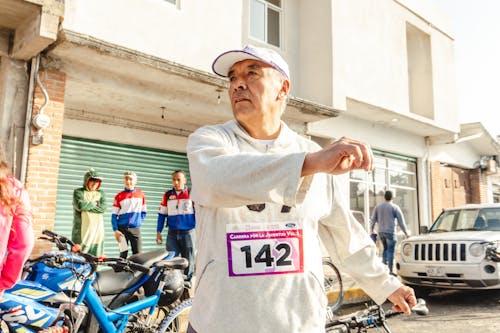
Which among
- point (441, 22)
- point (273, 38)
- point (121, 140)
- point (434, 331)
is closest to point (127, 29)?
point (121, 140)

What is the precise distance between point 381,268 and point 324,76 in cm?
965

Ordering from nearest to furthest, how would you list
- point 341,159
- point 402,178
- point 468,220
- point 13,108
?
1. point 341,159
2. point 13,108
3. point 468,220
4. point 402,178

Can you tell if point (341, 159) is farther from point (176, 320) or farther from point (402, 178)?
point (402, 178)

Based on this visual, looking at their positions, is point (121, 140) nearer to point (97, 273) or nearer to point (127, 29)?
point (127, 29)

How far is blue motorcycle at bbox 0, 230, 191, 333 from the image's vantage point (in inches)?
129

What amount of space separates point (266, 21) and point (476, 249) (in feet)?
24.1

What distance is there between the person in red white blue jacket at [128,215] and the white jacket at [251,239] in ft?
19.6

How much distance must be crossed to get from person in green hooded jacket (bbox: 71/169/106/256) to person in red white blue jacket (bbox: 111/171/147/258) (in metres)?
0.33

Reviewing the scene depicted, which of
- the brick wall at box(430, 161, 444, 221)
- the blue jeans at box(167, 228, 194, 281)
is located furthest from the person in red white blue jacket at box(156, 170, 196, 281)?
the brick wall at box(430, 161, 444, 221)

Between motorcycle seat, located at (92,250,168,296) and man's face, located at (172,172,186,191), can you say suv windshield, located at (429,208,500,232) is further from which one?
motorcycle seat, located at (92,250,168,296)

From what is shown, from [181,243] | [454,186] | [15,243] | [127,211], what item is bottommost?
[181,243]

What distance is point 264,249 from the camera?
1555 mm

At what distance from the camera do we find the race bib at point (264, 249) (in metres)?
1.52

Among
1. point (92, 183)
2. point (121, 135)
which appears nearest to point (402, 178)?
point (121, 135)
